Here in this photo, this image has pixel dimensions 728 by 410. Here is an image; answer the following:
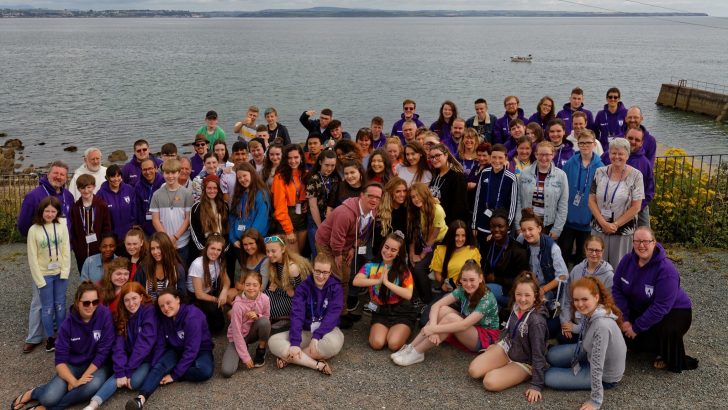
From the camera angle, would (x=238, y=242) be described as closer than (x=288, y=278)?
No

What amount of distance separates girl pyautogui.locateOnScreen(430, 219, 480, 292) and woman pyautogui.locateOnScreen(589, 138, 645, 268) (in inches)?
65.4

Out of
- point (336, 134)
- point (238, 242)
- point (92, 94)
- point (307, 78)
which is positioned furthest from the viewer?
point (307, 78)

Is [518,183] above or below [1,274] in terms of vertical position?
above

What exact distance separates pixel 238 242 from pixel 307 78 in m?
61.3

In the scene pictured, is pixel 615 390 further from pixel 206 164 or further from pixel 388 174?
pixel 206 164

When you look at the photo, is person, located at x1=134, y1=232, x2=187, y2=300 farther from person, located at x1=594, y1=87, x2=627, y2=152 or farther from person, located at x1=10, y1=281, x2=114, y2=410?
person, located at x1=594, y1=87, x2=627, y2=152

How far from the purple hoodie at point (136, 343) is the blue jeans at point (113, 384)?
2.4 inches

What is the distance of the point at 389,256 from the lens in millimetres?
7363

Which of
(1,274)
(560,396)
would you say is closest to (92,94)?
(1,274)

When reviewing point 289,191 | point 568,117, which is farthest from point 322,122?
point 568,117

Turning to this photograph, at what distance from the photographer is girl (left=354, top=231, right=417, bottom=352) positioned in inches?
288

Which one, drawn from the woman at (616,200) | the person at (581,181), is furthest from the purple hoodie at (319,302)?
the woman at (616,200)

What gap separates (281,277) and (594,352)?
366 cm

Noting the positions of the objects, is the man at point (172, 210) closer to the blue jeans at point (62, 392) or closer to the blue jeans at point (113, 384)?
the blue jeans at point (113, 384)
